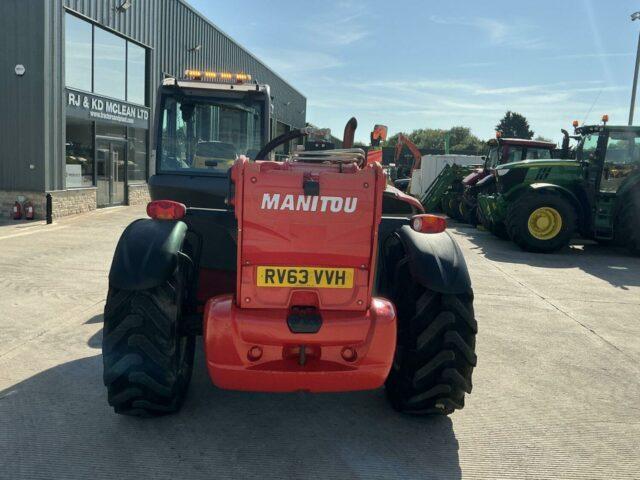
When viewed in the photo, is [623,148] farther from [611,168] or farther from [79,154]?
[79,154]

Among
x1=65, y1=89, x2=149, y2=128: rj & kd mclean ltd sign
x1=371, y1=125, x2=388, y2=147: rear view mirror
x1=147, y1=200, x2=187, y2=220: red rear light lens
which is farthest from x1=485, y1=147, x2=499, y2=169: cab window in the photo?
x1=147, y1=200, x2=187, y2=220: red rear light lens

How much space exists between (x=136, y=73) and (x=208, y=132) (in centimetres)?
1333

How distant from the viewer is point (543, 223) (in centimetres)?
1195

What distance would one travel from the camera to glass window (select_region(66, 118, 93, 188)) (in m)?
15.1

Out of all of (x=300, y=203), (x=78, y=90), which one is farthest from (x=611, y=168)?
(x=78, y=90)

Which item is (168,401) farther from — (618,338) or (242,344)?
(618,338)

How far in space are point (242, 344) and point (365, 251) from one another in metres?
0.85

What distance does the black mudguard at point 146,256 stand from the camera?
340cm

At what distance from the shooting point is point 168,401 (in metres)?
3.58

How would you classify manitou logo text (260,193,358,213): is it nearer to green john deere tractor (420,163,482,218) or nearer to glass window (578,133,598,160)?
glass window (578,133,598,160)

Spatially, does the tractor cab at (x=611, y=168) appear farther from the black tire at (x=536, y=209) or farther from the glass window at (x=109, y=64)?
the glass window at (x=109, y=64)

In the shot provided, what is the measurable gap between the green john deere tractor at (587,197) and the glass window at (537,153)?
15.9 feet

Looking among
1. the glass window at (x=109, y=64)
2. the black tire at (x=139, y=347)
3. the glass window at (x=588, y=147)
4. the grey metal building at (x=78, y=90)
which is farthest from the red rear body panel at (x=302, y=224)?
the glass window at (x=109, y=64)

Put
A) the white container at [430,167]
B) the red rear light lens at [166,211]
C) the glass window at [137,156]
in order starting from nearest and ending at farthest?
the red rear light lens at [166,211] → the glass window at [137,156] → the white container at [430,167]
